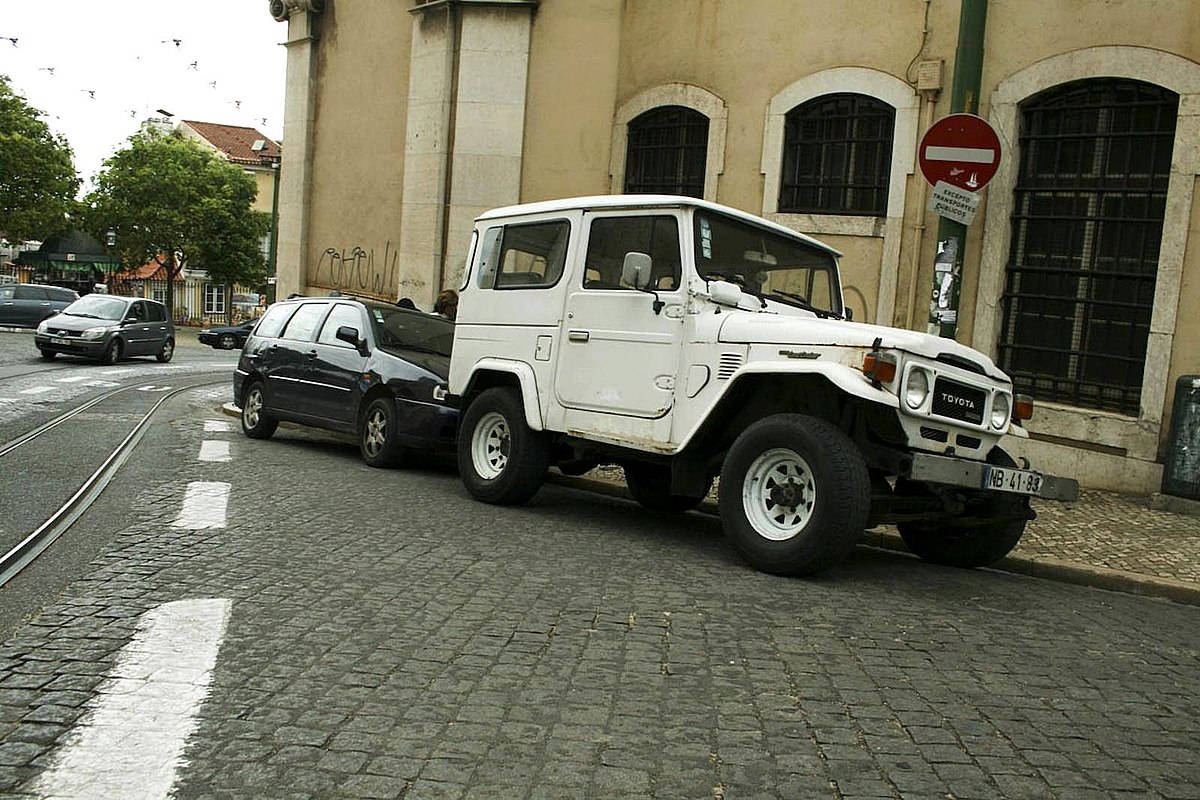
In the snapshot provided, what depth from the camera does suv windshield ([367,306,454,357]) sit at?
11.5 metres

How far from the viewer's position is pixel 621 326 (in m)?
7.75

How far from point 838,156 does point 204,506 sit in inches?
319

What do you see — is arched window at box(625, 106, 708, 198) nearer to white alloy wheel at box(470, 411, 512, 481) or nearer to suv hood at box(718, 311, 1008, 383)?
white alloy wheel at box(470, 411, 512, 481)

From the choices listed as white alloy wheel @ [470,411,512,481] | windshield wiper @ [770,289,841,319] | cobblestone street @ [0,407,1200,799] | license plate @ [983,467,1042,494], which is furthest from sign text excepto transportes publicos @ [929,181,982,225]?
white alloy wheel @ [470,411,512,481]

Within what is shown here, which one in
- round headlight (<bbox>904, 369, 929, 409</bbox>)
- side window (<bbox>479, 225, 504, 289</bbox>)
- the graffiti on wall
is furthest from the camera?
the graffiti on wall

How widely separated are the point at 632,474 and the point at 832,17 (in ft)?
22.0

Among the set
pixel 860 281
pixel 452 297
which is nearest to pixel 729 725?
pixel 860 281

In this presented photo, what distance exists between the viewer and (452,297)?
14.1m

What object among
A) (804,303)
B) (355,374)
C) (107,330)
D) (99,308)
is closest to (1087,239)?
(804,303)

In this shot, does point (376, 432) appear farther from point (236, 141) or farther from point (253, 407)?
point (236, 141)

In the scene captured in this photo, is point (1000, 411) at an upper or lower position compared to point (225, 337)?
upper

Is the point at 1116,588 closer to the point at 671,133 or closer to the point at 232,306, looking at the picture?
the point at 671,133

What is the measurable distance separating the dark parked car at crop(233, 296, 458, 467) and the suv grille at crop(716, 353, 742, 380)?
355 centimetres

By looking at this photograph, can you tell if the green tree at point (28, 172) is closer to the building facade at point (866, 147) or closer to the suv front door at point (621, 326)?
the building facade at point (866, 147)
